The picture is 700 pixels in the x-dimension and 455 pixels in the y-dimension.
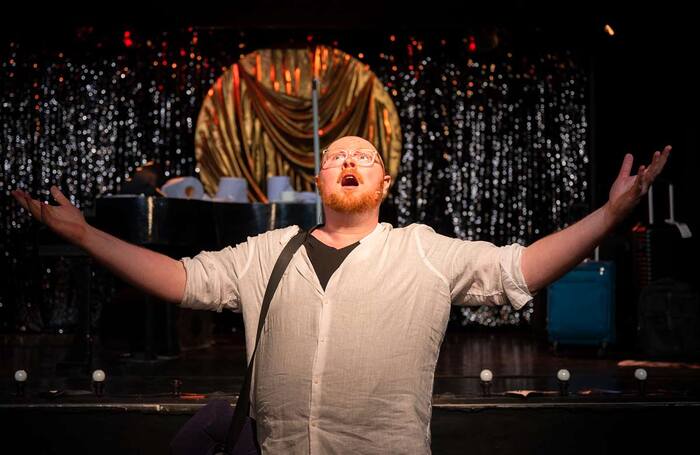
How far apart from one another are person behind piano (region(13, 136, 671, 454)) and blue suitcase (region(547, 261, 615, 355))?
4.23 m

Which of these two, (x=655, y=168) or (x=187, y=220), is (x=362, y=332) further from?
(x=187, y=220)

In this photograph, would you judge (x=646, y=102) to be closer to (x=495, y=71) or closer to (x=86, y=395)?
(x=495, y=71)

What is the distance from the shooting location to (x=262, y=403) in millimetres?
2770

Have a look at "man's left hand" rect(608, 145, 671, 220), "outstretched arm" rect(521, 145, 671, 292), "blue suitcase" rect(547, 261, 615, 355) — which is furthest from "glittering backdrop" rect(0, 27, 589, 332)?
"man's left hand" rect(608, 145, 671, 220)

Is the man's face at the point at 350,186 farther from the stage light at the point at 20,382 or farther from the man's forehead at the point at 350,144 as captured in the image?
the stage light at the point at 20,382

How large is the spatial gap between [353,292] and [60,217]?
0.89m

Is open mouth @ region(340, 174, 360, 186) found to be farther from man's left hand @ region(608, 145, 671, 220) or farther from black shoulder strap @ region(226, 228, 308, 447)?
man's left hand @ region(608, 145, 671, 220)

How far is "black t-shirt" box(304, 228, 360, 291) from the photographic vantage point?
281 cm

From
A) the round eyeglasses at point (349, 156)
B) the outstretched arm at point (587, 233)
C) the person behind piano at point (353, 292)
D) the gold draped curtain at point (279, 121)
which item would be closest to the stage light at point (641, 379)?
the person behind piano at point (353, 292)

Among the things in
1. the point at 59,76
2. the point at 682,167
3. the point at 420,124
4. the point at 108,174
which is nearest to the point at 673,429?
the point at 682,167

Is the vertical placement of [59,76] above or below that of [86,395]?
above

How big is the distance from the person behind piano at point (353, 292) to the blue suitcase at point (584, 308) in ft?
13.9

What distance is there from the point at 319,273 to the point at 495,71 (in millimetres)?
6724

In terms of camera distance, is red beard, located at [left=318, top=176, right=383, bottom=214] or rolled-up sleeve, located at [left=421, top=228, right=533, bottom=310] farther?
red beard, located at [left=318, top=176, right=383, bottom=214]
